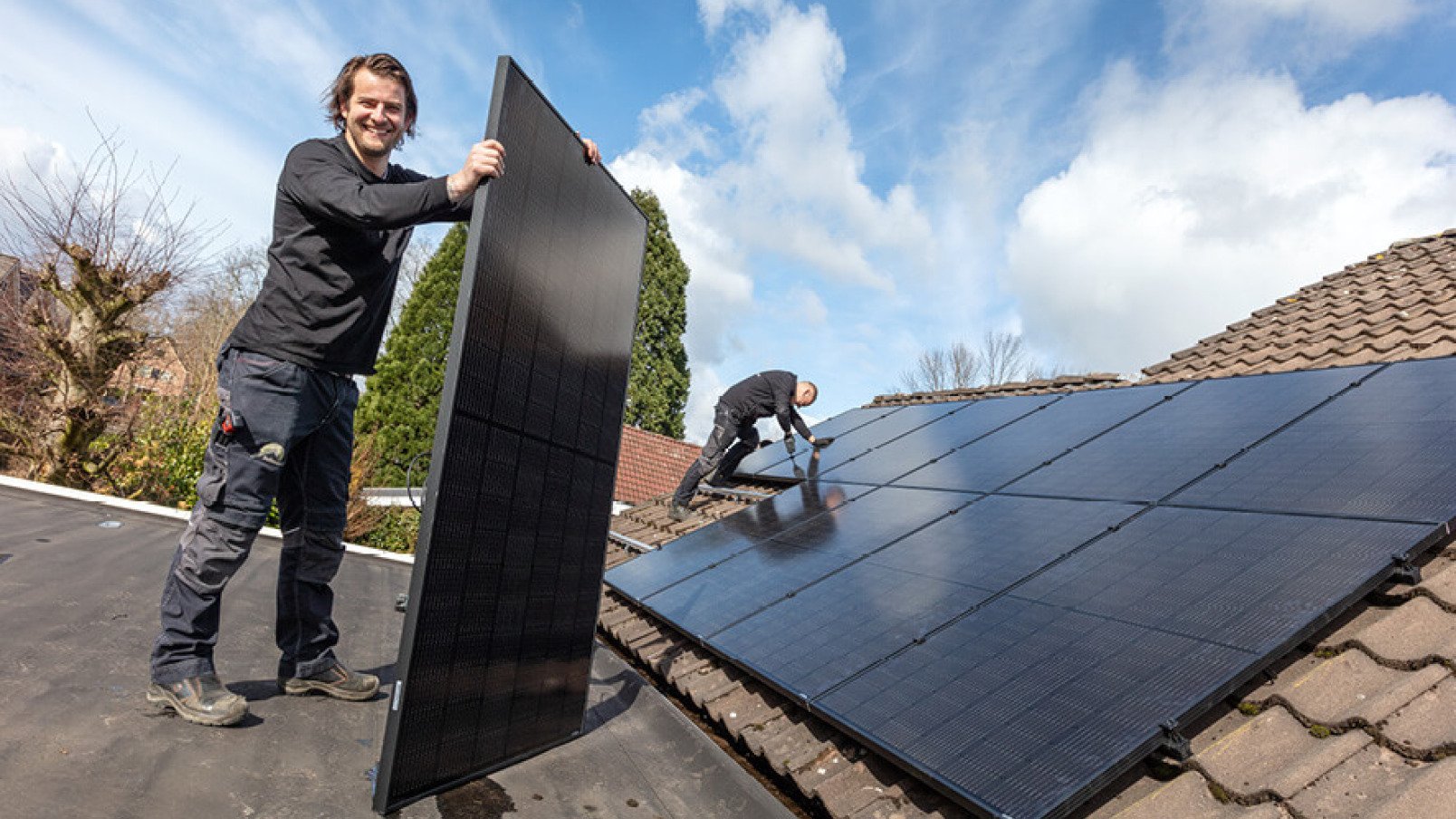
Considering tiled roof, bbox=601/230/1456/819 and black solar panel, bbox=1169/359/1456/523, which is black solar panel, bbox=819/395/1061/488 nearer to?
black solar panel, bbox=1169/359/1456/523

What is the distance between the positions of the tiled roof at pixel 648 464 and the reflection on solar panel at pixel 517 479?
15530 millimetres

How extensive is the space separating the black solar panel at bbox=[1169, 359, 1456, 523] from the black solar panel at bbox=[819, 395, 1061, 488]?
210 centimetres

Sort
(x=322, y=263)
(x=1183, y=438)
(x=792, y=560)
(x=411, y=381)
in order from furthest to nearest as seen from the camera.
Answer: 1. (x=411, y=381)
2. (x=792, y=560)
3. (x=1183, y=438)
4. (x=322, y=263)

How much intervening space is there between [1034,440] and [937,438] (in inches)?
41.3

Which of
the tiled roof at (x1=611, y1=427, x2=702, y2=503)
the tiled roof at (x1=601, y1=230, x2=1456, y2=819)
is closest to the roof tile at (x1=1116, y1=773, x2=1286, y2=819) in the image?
the tiled roof at (x1=601, y1=230, x2=1456, y2=819)

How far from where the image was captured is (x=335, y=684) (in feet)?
8.41

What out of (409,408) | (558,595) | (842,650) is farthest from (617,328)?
(409,408)

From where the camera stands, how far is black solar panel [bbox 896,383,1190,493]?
13.8 ft

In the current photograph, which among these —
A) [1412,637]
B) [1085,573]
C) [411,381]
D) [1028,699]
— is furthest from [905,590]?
[411,381]

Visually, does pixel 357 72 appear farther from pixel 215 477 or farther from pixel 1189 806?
pixel 1189 806

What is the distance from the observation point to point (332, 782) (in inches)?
75.0

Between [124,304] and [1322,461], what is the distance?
11.0 metres

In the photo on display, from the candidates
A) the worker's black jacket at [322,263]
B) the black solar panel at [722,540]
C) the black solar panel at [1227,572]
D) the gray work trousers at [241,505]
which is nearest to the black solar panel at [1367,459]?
the black solar panel at [1227,572]

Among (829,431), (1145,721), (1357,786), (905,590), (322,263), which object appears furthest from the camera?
(829,431)
